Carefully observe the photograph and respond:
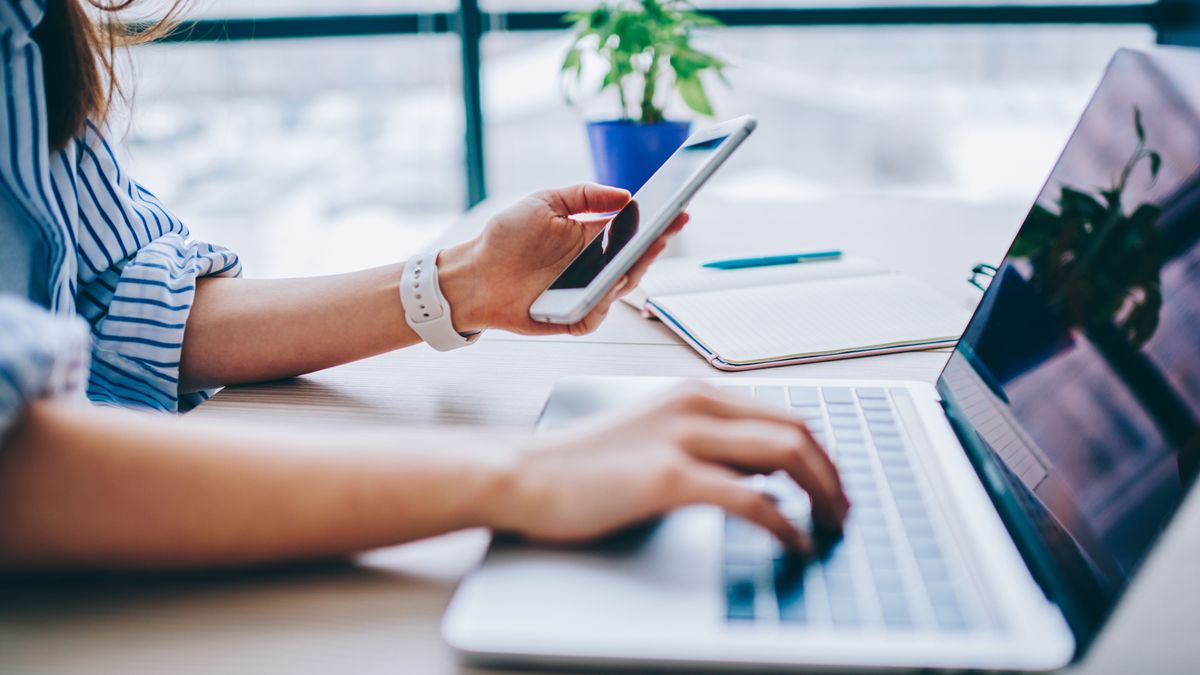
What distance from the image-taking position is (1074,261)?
0.49 m

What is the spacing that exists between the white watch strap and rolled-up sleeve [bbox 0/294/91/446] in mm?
305

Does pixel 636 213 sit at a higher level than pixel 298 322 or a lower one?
higher

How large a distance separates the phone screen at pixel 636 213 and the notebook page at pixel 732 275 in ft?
0.47

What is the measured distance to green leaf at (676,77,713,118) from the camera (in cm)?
111

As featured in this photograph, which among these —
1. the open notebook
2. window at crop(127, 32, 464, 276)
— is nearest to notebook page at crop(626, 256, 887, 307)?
the open notebook

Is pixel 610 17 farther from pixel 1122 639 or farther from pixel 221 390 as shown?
pixel 1122 639

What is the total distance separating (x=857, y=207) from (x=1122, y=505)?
0.97m

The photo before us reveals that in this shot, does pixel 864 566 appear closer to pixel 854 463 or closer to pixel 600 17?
pixel 854 463

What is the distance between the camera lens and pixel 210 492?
0.37 metres

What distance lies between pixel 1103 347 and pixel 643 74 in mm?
793

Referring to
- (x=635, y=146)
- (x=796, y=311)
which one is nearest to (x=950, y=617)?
(x=796, y=311)

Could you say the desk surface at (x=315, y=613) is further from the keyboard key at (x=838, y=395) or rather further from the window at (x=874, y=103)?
the window at (x=874, y=103)

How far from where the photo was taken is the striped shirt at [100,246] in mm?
550

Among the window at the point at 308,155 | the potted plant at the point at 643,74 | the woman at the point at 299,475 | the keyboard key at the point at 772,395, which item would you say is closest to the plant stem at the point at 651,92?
the potted plant at the point at 643,74
